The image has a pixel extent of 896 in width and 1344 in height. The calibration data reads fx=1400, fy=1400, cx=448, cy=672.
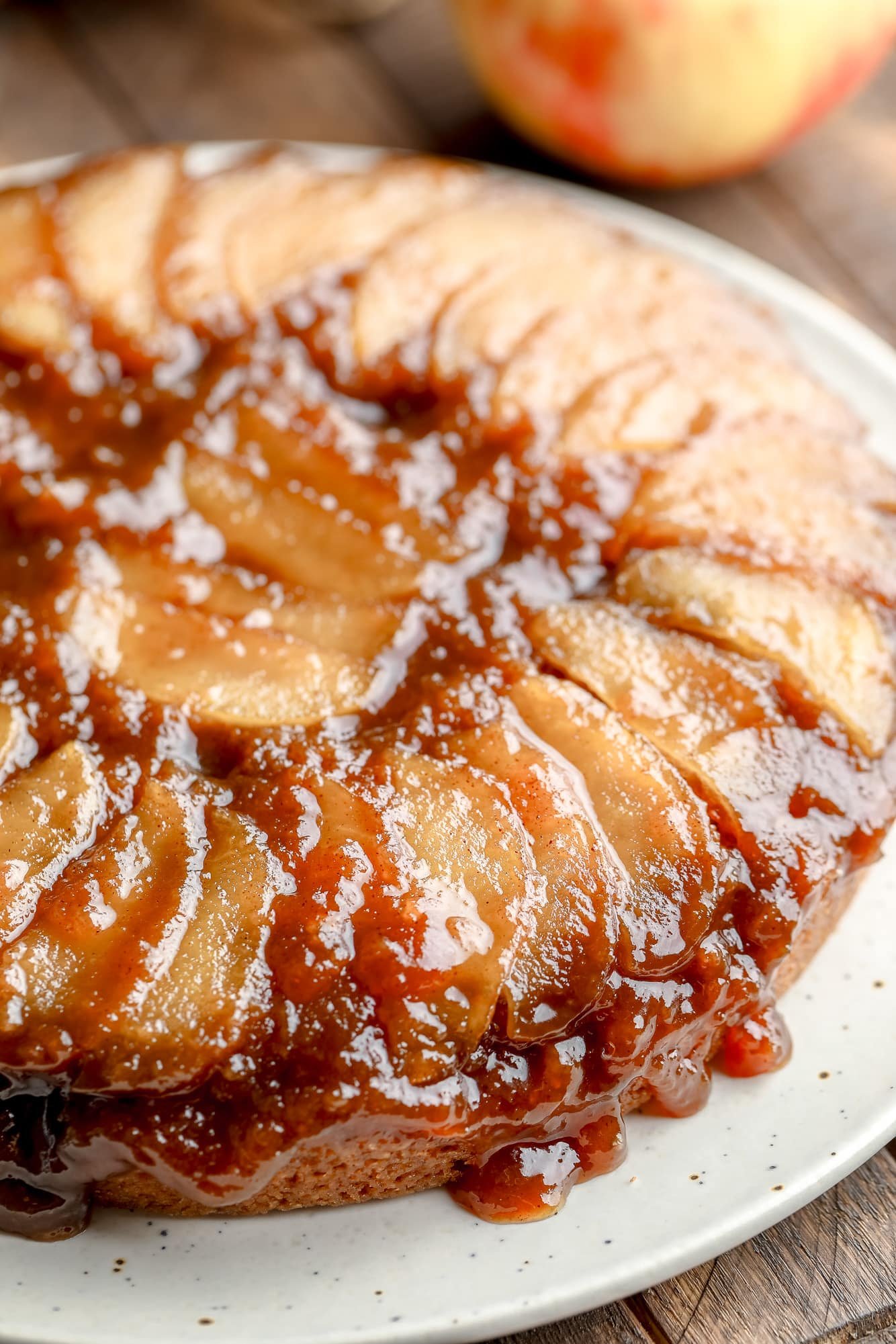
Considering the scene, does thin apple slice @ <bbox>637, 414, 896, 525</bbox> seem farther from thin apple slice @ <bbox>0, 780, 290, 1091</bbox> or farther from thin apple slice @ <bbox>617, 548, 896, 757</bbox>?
thin apple slice @ <bbox>0, 780, 290, 1091</bbox>

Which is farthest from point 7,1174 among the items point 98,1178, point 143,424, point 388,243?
point 388,243

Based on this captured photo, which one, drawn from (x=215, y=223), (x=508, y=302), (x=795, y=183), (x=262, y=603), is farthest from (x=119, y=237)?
(x=795, y=183)

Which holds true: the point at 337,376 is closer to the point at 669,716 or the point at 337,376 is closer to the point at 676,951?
the point at 669,716

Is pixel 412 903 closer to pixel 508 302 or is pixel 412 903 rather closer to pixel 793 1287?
pixel 793 1287

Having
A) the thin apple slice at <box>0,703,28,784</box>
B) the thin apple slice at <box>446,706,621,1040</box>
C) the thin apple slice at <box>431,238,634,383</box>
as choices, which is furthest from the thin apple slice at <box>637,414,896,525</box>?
the thin apple slice at <box>0,703,28,784</box>

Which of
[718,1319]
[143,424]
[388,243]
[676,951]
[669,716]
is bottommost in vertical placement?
[718,1319]

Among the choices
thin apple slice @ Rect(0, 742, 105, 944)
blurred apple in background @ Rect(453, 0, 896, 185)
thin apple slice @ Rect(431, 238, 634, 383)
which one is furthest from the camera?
blurred apple in background @ Rect(453, 0, 896, 185)
